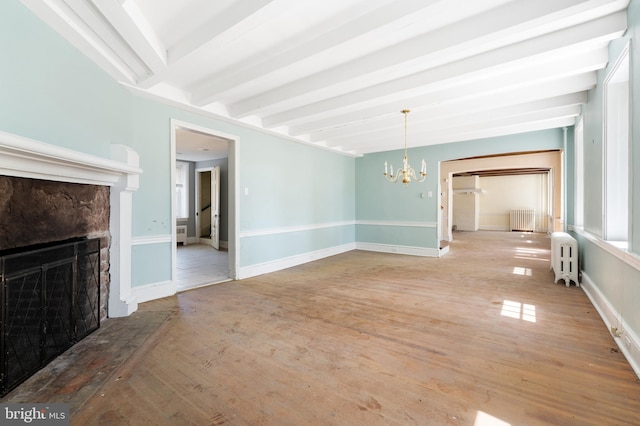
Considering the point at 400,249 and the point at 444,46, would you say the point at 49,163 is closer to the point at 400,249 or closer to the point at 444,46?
the point at 444,46

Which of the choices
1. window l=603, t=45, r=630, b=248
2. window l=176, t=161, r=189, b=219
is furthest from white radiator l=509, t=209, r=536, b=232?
window l=176, t=161, r=189, b=219

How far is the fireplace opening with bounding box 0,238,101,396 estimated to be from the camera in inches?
68.7

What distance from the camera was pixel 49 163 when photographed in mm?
1944

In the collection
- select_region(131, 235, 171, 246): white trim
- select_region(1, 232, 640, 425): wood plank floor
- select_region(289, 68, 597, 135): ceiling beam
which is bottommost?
select_region(1, 232, 640, 425): wood plank floor

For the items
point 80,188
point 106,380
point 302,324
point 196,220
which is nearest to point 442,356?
point 302,324

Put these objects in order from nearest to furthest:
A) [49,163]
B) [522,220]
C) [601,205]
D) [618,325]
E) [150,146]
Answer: [49,163]
[618,325]
[601,205]
[150,146]
[522,220]

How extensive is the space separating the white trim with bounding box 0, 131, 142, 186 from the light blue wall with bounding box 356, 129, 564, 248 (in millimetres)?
5973

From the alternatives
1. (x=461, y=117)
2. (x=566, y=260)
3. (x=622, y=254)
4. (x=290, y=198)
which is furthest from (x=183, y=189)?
(x=622, y=254)

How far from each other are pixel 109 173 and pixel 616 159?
199 inches

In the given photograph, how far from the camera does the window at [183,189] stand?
28.5 ft

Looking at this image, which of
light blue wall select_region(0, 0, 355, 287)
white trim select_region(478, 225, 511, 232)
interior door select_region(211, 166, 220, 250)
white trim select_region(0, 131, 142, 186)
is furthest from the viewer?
white trim select_region(478, 225, 511, 232)

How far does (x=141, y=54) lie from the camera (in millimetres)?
2549

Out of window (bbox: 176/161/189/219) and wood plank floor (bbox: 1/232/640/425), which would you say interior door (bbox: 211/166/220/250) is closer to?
window (bbox: 176/161/189/219)

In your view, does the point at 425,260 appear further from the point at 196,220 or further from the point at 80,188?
the point at 196,220
